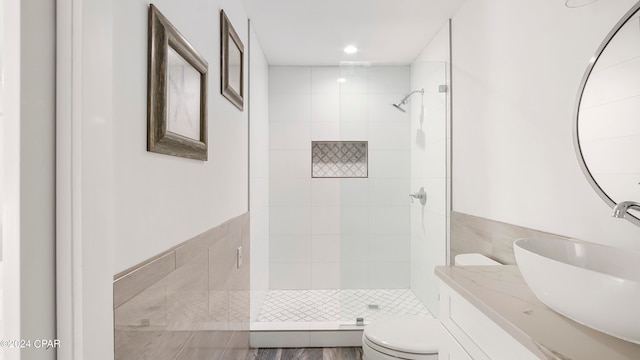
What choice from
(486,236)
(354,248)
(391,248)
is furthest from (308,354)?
(486,236)

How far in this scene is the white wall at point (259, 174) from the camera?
2.47 metres

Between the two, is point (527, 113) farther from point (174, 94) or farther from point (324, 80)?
point (324, 80)

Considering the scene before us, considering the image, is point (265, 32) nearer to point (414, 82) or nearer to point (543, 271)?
point (414, 82)

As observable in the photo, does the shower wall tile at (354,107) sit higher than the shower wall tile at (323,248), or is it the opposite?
the shower wall tile at (354,107)

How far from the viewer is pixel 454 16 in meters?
2.27

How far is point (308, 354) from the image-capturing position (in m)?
2.25

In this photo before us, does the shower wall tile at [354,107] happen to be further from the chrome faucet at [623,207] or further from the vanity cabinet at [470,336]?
the chrome faucet at [623,207]

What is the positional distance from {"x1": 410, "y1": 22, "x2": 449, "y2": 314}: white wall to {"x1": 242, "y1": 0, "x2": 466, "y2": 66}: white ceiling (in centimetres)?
26

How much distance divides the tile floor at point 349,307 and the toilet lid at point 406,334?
45cm

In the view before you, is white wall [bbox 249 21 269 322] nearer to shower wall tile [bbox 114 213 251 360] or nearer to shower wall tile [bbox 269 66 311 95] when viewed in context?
shower wall tile [bbox 269 66 311 95]

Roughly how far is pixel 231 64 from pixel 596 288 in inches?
70.1

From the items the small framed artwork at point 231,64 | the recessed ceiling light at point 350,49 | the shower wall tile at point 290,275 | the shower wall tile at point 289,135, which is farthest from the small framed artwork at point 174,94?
the shower wall tile at point 290,275
